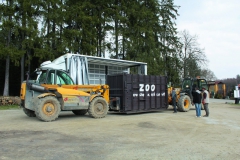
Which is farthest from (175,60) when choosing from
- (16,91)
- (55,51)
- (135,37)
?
(16,91)

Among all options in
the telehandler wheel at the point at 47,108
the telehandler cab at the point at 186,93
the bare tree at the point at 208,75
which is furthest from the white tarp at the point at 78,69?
the bare tree at the point at 208,75

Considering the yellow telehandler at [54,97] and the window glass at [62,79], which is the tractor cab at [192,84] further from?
the window glass at [62,79]

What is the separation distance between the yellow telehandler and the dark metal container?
1351 millimetres

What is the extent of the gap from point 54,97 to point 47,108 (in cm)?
58

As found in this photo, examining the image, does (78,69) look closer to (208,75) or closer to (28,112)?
(28,112)

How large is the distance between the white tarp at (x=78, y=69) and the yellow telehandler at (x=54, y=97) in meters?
1.77

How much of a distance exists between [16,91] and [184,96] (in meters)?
20.2

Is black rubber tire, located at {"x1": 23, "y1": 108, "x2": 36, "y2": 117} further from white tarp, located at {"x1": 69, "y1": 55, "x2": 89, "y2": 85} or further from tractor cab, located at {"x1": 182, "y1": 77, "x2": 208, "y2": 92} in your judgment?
tractor cab, located at {"x1": 182, "y1": 77, "x2": 208, "y2": 92}

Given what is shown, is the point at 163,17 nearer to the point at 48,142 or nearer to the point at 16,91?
the point at 16,91

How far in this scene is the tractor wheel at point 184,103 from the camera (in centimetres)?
1612

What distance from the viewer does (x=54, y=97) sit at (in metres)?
11.2

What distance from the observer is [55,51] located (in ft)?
73.4

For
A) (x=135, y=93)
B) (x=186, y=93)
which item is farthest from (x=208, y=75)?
(x=135, y=93)

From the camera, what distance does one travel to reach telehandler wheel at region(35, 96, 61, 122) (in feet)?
35.1
